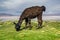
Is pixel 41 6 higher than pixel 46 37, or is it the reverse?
pixel 41 6

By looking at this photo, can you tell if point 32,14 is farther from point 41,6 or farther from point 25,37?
point 25,37

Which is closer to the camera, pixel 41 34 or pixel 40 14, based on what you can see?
pixel 41 34

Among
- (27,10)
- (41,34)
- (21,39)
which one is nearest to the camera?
(21,39)

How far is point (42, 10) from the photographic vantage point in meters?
33.9

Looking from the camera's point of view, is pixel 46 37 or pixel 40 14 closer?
→ pixel 46 37

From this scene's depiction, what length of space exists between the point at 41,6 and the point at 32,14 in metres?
2.54

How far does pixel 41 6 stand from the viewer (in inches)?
→ 1341

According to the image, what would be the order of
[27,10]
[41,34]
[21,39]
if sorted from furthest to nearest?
[27,10] → [41,34] → [21,39]

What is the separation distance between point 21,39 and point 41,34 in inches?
129

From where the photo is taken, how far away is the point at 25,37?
26.3 m

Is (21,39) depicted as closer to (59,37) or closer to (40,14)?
(59,37)

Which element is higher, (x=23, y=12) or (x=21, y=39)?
(x=23, y=12)

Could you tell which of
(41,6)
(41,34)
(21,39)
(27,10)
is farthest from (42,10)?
(21,39)

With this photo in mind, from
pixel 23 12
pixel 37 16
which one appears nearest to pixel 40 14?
pixel 37 16
